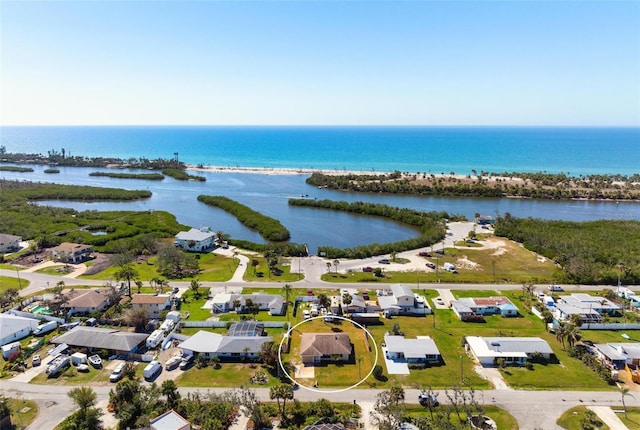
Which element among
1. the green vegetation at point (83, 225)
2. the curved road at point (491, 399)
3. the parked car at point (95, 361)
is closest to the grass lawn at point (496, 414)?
the curved road at point (491, 399)

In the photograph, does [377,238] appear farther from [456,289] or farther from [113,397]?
[113,397]

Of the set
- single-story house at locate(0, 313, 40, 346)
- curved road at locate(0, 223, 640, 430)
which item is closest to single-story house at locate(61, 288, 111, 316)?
single-story house at locate(0, 313, 40, 346)

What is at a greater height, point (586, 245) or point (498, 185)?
point (498, 185)

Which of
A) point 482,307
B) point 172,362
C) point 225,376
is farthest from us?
point 482,307

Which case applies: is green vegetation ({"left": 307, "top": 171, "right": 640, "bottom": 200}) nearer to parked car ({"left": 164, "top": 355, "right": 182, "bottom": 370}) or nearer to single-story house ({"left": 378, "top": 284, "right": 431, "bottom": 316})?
single-story house ({"left": 378, "top": 284, "right": 431, "bottom": 316})

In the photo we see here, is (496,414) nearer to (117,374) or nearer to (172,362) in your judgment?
(172,362)

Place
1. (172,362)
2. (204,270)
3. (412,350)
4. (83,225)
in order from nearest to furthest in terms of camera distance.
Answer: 1. (172,362)
2. (412,350)
3. (204,270)
4. (83,225)

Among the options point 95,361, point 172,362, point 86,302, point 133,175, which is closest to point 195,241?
point 86,302
